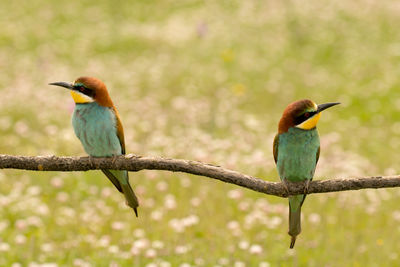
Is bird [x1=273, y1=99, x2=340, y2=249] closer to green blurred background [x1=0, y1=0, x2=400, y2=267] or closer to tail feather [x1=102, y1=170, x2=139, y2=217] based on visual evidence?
tail feather [x1=102, y1=170, x2=139, y2=217]

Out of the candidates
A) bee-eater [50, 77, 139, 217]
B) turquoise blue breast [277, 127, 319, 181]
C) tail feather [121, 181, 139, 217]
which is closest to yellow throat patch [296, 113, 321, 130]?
turquoise blue breast [277, 127, 319, 181]

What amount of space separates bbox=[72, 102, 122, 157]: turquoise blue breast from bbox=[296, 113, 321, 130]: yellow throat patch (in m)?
1.35

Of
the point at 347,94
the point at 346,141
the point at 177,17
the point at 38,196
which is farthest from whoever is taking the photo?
the point at 177,17

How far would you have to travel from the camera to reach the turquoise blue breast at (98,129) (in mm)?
3801

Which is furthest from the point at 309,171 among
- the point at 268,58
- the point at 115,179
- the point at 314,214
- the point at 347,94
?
the point at 268,58

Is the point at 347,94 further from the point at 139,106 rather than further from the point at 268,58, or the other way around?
the point at 139,106

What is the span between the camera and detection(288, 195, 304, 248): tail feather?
271 cm

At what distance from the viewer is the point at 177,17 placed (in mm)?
22016

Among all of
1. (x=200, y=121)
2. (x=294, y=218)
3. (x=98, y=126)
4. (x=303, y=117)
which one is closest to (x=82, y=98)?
(x=98, y=126)

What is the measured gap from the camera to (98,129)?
3811mm

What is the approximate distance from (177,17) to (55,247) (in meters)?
17.4

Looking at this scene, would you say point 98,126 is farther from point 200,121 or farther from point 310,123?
point 200,121

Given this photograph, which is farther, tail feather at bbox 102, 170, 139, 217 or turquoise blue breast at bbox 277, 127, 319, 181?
turquoise blue breast at bbox 277, 127, 319, 181

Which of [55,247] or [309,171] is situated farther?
[55,247]
